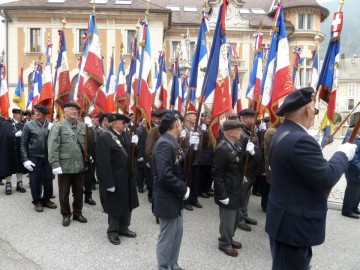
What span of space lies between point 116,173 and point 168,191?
1.20 metres

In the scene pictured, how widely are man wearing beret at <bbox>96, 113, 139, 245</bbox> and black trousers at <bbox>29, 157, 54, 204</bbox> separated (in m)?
2.09

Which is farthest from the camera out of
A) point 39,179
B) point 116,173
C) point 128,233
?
point 39,179

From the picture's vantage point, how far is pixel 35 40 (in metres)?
28.1

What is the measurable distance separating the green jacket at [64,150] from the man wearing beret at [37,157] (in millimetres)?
1028

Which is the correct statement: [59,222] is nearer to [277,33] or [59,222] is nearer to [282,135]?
[282,135]

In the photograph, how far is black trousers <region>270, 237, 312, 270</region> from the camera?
2.51 m

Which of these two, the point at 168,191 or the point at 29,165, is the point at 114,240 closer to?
the point at 168,191

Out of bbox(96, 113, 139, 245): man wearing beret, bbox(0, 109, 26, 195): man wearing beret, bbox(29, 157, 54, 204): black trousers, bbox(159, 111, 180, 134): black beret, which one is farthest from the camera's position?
bbox(0, 109, 26, 195): man wearing beret

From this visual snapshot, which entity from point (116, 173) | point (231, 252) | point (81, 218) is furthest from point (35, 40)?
point (231, 252)

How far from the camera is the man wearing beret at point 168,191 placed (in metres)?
3.66

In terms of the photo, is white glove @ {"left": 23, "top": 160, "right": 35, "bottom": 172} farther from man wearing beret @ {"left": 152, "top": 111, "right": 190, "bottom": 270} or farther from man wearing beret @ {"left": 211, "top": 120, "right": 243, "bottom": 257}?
man wearing beret @ {"left": 211, "top": 120, "right": 243, "bottom": 257}

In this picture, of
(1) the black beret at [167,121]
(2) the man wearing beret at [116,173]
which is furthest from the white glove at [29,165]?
(1) the black beret at [167,121]

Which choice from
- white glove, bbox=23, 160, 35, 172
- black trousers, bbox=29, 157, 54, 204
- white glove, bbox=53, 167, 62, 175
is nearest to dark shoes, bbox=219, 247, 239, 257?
white glove, bbox=53, 167, 62, 175

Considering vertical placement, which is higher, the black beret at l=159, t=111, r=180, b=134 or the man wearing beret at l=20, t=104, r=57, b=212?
the black beret at l=159, t=111, r=180, b=134
